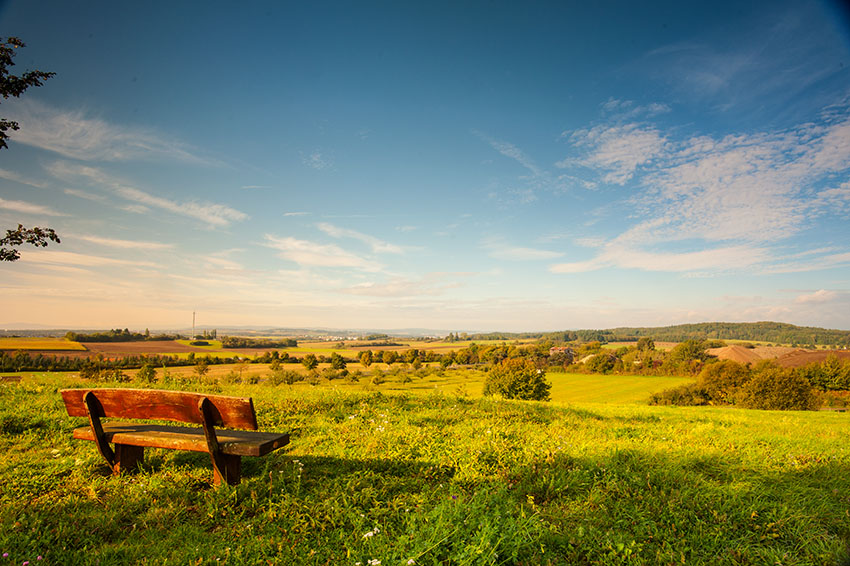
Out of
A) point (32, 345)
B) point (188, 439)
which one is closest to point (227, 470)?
point (188, 439)

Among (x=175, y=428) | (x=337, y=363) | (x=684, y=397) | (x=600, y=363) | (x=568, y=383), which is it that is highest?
(x=175, y=428)

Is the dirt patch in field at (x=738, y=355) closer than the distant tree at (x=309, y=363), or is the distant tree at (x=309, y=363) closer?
the distant tree at (x=309, y=363)

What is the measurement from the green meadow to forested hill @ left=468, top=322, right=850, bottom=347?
488 ft

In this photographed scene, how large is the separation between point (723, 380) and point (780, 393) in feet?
52.9

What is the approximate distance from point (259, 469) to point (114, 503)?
4.85 feet

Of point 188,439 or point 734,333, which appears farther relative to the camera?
point 734,333

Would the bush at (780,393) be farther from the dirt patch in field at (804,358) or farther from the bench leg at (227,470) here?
the bench leg at (227,470)

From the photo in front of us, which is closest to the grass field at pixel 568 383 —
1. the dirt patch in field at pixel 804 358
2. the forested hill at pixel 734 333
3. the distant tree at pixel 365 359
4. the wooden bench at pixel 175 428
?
the distant tree at pixel 365 359

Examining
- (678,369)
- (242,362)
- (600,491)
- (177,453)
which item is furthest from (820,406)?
(242,362)

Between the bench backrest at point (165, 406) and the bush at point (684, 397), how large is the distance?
66667 millimetres

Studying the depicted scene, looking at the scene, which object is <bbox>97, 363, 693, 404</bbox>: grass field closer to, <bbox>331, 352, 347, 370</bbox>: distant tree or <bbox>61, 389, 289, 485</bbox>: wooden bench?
<bbox>331, 352, 347, 370</bbox>: distant tree

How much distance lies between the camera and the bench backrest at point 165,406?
14.5ft

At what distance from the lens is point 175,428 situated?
5.25m

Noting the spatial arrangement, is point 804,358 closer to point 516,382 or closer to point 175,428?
point 516,382
